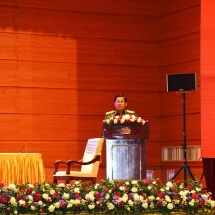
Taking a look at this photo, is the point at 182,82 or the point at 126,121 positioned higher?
the point at 182,82

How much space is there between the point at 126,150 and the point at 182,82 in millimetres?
1947

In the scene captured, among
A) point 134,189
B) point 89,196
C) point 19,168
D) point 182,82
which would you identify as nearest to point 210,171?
point 134,189

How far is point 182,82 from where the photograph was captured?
34.0 ft

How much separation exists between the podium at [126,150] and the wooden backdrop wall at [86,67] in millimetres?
2751

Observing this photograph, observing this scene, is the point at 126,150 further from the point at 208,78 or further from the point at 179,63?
the point at 179,63

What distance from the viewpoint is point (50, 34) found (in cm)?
1159

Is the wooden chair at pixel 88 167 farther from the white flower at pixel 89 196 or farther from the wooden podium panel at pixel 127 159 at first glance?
the white flower at pixel 89 196

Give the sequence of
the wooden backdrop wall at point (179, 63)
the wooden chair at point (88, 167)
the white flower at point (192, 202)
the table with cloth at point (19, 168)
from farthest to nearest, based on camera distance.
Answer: the wooden backdrop wall at point (179, 63), the wooden chair at point (88, 167), the table with cloth at point (19, 168), the white flower at point (192, 202)

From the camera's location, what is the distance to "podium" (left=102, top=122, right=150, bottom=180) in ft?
28.6

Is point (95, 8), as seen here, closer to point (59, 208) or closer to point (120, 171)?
point (120, 171)

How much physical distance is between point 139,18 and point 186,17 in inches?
35.6

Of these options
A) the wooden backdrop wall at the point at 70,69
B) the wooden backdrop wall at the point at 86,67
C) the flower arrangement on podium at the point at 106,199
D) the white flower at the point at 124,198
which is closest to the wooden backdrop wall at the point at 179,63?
the wooden backdrop wall at the point at 86,67

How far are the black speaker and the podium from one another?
166cm

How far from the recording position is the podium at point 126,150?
8.72 meters
